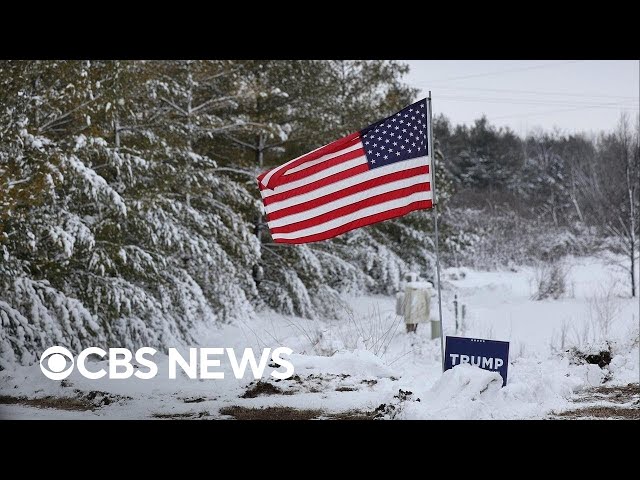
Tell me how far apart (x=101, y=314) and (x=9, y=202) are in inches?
88.5

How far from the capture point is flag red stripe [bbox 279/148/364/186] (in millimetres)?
6113

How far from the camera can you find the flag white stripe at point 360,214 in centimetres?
600

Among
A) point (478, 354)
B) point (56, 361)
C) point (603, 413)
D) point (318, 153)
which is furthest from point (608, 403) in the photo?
point (56, 361)

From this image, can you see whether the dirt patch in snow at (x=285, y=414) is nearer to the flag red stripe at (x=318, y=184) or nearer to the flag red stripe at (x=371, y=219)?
the flag red stripe at (x=371, y=219)

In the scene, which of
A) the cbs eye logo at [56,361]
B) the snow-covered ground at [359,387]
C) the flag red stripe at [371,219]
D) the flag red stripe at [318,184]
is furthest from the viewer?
Answer: the cbs eye logo at [56,361]

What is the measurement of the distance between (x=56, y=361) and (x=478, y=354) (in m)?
5.49

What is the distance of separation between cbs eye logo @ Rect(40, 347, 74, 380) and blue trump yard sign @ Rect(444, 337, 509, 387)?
178 inches

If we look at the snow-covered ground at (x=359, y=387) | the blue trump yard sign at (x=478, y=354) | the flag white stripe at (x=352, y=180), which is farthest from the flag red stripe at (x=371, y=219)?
the snow-covered ground at (x=359, y=387)

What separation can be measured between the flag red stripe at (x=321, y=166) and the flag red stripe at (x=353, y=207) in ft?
1.20

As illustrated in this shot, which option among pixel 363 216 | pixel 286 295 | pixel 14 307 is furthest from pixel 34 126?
pixel 286 295

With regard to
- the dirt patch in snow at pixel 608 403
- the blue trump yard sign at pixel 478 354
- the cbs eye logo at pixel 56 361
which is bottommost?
the dirt patch in snow at pixel 608 403

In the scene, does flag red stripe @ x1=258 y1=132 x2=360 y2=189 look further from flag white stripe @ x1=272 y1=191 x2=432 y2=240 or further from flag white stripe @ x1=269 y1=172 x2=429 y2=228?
flag white stripe @ x1=272 y1=191 x2=432 y2=240

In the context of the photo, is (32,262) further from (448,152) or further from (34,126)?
(448,152)

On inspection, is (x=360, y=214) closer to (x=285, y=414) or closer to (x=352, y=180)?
(x=352, y=180)
